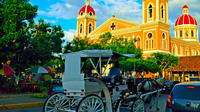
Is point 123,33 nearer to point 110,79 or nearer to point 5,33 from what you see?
point 5,33

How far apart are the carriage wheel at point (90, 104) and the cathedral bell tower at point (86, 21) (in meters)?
52.3

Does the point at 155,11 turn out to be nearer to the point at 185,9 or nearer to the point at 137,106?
the point at 185,9

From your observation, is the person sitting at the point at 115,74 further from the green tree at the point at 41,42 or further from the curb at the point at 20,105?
the green tree at the point at 41,42

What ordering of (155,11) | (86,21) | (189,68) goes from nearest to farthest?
(189,68)
(155,11)
(86,21)

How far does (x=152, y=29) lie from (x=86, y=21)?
2137 cm

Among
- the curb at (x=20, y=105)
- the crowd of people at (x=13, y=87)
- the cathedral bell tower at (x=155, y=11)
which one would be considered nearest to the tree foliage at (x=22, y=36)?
the crowd of people at (x=13, y=87)

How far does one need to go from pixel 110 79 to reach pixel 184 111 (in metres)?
2.88

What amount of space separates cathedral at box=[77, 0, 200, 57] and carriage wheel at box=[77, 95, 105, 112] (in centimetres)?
3731

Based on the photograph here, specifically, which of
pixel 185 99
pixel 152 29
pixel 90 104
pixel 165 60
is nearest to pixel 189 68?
pixel 165 60

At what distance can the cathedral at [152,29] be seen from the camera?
43.2 m

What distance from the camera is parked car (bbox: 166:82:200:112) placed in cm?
565

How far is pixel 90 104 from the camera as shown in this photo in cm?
646

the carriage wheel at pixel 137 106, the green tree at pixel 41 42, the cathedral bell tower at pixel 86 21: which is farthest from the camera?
the cathedral bell tower at pixel 86 21

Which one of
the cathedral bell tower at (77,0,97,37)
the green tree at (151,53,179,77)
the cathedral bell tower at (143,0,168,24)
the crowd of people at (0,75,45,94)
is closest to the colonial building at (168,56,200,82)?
the green tree at (151,53,179,77)
